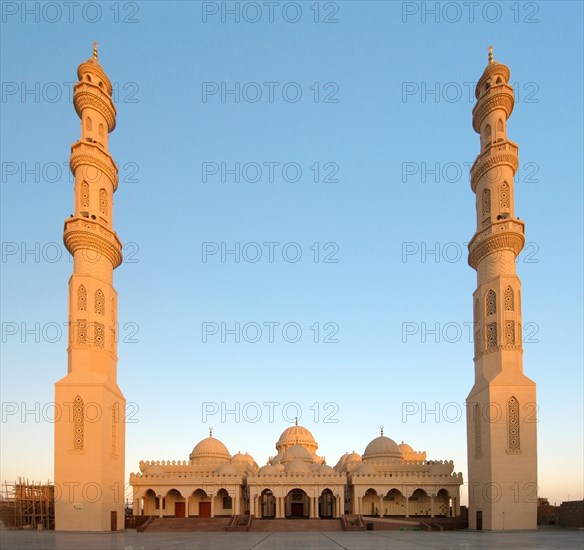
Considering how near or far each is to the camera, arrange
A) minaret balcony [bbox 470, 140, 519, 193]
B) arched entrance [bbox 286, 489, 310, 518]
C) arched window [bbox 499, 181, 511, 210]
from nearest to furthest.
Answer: arched window [bbox 499, 181, 511, 210] → minaret balcony [bbox 470, 140, 519, 193] → arched entrance [bbox 286, 489, 310, 518]

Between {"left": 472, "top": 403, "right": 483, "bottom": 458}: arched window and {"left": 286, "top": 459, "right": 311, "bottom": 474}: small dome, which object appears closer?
{"left": 472, "top": 403, "right": 483, "bottom": 458}: arched window

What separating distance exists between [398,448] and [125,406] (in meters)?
23.3

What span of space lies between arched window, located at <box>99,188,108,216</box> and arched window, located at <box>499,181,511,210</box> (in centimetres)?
2289

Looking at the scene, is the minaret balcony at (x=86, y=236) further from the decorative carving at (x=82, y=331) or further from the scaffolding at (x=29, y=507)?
the scaffolding at (x=29, y=507)

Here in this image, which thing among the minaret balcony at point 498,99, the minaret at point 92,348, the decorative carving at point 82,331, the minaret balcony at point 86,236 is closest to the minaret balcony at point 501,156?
the minaret balcony at point 498,99

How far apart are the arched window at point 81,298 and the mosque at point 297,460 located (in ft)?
0.23

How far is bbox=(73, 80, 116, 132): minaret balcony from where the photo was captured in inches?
1559

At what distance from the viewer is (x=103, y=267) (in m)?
38.3

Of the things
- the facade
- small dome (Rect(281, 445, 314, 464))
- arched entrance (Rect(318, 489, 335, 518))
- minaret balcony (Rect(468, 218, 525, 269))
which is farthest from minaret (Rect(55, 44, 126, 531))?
minaret balcony (Rect(468, 218, 525, 269))

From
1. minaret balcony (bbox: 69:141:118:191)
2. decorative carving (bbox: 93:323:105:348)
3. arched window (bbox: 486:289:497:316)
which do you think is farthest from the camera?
minaret balcony (bbox: 69:141:118:191)

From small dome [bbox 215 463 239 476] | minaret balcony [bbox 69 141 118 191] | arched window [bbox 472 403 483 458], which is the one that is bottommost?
small dome [bbox 215 463 239 476]

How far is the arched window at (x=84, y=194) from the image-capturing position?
38.3 meters

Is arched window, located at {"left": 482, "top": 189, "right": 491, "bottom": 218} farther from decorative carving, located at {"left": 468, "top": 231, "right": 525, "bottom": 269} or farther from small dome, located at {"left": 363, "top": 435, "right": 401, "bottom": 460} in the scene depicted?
small dome, located at {"left": 363, "top": 435, "right": 401, "bottom": 460}

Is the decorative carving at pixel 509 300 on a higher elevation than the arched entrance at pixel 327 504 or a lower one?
higher
